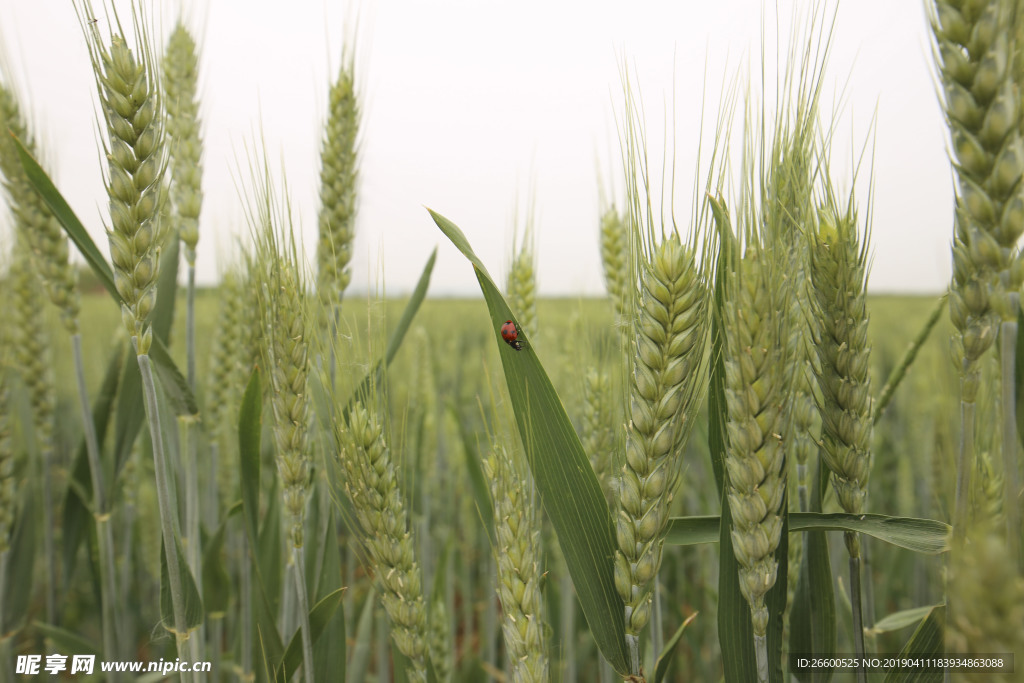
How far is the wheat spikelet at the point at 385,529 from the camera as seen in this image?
1.06 metres

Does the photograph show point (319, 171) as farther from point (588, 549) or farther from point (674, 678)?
point (674, 678)

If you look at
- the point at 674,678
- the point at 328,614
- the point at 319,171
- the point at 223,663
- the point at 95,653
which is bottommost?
the point at 674,678

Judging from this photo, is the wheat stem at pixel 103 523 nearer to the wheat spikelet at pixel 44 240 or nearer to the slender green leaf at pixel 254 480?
the wheat spikelet at pixel 44 240

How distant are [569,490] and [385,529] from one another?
40cm

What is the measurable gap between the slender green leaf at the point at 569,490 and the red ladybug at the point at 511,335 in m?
0.01

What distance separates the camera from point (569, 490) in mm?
974

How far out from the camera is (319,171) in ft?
5.09

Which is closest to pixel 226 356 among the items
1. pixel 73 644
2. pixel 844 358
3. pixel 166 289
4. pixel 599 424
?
pixel 166 289

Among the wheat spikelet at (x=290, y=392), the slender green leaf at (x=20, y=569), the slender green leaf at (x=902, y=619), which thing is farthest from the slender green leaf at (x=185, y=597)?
the slender green leaf at (x=902, y=619)

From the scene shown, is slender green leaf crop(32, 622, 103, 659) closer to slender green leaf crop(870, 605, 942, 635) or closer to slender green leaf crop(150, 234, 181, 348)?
slender green leaf crop(150, 234, 181, 348)

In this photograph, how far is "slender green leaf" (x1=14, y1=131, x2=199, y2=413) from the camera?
1.17 m

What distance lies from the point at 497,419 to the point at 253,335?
103cm

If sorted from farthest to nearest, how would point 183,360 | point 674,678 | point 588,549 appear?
point 674,678, point 183,360, point 588,549

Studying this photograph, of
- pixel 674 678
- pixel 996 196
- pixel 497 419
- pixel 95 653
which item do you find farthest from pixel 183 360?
pixel 674 678
